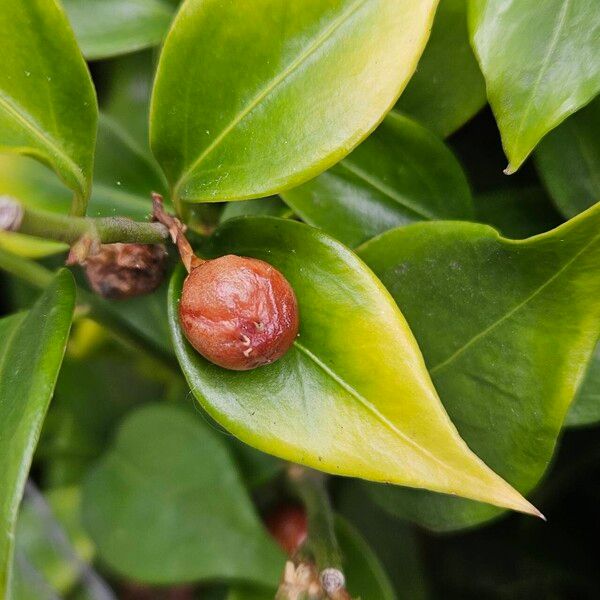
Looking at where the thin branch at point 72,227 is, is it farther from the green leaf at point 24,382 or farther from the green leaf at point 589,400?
the green leaf at point 589,400

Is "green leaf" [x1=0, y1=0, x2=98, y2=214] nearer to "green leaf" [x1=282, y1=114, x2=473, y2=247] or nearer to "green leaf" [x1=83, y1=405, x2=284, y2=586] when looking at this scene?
"green leaf" [x1=282, y1=114, x2=473, y2=247]

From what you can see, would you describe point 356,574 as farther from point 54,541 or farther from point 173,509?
point 54,541

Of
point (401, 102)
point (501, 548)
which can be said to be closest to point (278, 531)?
point (501, 548)

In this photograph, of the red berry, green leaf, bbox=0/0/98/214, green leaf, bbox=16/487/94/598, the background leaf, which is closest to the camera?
green leaf, bbox=0/0/98/214

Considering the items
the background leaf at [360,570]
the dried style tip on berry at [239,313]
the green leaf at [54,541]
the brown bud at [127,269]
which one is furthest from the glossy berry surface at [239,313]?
the green leaf at [54,541]

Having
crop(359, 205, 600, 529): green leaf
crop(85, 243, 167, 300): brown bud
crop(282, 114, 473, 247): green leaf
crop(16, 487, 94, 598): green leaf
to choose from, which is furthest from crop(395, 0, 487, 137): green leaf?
crop(16, 487, 94, 598): green leaf

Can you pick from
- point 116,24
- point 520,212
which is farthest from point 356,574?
point 116,24

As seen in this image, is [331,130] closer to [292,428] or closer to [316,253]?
[316,253]
